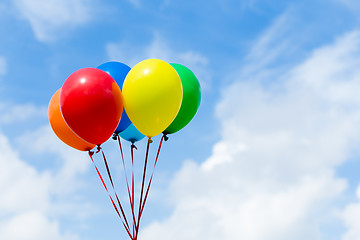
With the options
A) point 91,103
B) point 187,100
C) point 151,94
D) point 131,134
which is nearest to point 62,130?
point 131,134

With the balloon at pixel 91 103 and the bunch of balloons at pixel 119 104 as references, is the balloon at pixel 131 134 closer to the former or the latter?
the bunch of balloons at pixel 119 104

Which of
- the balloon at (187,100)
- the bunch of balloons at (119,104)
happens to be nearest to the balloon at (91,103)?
the bunch of balloons at (119,104)

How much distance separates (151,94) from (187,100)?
1155mm

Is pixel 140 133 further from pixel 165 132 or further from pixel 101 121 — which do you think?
pixel 101 121

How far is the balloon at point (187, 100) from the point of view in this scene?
31.9 feet

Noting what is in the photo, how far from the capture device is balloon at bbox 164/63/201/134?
31.9 feet

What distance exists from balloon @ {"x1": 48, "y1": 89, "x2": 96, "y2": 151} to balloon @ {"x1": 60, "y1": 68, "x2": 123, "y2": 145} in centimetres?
82

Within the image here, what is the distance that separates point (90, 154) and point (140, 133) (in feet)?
3.73

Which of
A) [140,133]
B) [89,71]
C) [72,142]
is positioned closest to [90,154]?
[72,142]

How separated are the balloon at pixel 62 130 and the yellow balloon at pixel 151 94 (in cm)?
127

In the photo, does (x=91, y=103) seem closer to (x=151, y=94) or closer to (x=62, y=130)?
(x=151, y=94)

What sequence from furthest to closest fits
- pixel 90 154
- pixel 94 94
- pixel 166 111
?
1. pixel 90 154
2. pixel 166 111
3. pixel 94 94

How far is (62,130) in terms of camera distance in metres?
9.59

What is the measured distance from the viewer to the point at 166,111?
29.6 feet
